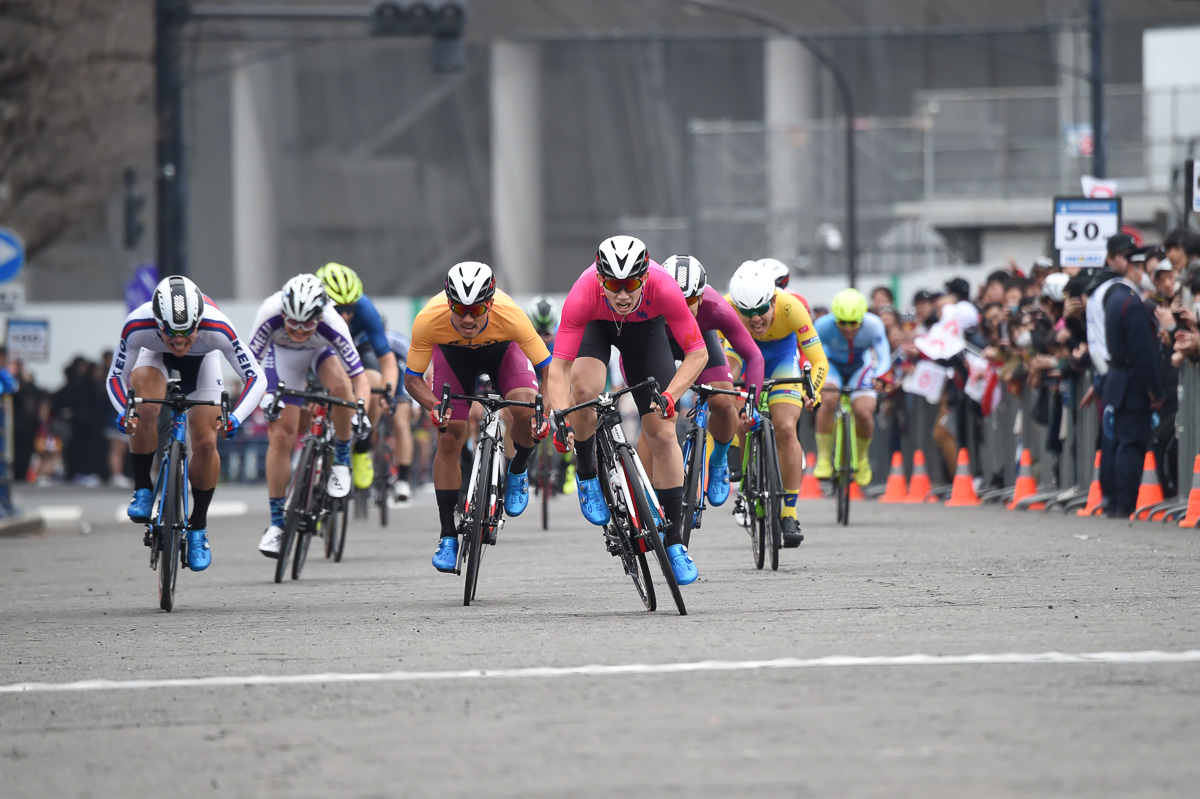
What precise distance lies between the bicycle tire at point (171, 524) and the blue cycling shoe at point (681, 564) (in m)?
2.76

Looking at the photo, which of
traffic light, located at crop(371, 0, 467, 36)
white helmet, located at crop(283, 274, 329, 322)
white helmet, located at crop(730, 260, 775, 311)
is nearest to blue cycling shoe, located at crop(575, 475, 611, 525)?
white helmet, located at crop(283, 274, 329, 322)

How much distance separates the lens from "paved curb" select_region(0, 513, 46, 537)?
20.7m

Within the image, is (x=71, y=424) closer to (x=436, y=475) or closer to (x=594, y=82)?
(x=594, y=82)

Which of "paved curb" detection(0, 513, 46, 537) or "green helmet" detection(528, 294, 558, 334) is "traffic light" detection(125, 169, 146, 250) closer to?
"paved curb" detection(0, 513, 46, 537)

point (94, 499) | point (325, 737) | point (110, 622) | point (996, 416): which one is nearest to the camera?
point (325, 737)

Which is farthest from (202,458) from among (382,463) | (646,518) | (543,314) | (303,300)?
(382,463)

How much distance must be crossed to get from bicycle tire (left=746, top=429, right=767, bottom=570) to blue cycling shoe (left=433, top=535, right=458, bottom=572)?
2166 mm

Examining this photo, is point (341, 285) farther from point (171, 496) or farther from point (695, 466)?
point (171, 496)

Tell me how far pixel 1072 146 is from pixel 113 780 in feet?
88.7

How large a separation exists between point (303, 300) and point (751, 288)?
9.28ft

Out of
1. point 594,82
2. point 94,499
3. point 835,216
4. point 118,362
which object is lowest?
point 94,499

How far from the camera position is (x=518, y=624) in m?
9.50

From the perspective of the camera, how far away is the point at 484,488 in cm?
1041

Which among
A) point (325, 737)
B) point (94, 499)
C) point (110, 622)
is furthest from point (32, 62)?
point (325, 737)
